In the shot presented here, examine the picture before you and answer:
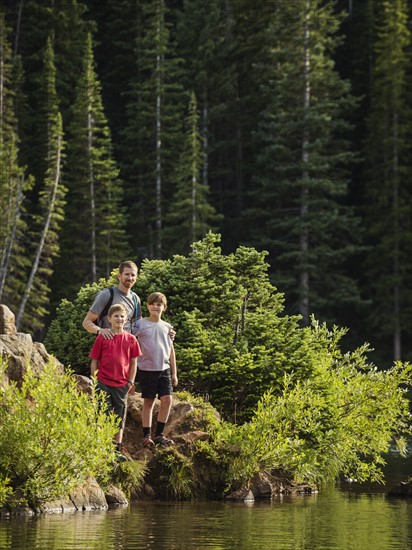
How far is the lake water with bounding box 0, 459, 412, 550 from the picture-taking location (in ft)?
30.2

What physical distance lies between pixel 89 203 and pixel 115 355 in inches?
1770

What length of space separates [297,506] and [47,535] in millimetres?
4084

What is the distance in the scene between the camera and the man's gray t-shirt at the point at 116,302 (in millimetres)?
13336

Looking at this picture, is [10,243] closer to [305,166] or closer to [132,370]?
[305,166]

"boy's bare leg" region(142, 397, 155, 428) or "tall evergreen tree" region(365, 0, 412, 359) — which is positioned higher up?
"tall evergreen tree" region(365, 0, 412, 359)

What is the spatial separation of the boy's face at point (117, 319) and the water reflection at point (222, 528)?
191 centimetres

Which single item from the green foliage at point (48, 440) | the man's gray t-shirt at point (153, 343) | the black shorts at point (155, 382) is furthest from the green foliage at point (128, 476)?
the green foliage at point (48, 440)

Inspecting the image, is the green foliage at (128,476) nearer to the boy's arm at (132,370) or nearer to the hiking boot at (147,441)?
the hiking boot at (147,441)

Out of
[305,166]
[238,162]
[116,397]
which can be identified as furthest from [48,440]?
[238,162]

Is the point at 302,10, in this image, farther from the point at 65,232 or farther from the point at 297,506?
the point at 297,506

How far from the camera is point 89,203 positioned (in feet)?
188

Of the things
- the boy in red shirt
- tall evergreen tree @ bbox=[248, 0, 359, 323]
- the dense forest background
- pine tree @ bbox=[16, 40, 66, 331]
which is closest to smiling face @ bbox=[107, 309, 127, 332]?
the boy in red shirt

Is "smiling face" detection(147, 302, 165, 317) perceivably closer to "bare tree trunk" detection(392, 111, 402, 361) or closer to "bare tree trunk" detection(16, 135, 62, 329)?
"bare tree trunk" detection(16, 135, 62, 329)

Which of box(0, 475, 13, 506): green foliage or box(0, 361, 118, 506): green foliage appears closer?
box(0, 475, 13, 506): green foliage
